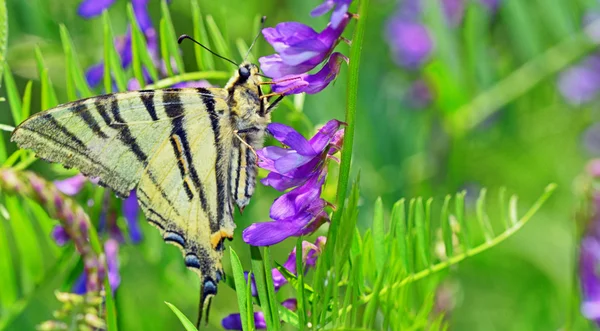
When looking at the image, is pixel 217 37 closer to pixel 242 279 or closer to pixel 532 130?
pixel 242 279

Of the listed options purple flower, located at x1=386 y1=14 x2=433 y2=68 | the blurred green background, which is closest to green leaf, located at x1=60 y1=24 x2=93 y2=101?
the blurred green background

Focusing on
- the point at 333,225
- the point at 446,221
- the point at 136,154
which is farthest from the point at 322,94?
the point at 333,225

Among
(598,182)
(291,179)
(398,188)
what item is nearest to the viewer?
(291,179)

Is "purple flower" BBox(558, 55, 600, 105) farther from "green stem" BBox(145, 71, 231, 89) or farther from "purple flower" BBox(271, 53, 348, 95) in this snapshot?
"purple flower" BBox(271, 53, 348, 95)

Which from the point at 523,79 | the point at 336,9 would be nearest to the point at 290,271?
the point at 336,9

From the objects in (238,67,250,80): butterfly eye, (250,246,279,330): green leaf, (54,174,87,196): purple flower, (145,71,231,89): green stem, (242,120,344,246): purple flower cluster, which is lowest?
(54,174,87,196): purple flower
